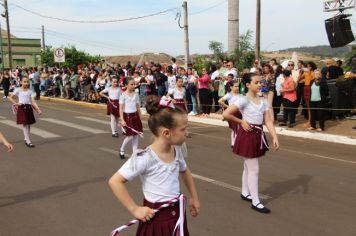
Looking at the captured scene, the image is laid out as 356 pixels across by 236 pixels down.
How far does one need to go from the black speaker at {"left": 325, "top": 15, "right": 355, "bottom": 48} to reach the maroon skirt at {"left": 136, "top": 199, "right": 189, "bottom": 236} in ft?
56.6

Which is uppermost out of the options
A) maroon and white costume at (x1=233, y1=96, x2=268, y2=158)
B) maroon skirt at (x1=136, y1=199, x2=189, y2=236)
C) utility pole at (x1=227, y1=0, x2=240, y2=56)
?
utility pole at (x1=227, y1=0, x2=240, y2=56)

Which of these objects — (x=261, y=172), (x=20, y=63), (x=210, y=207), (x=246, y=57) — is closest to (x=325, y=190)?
(x=261, y=172)

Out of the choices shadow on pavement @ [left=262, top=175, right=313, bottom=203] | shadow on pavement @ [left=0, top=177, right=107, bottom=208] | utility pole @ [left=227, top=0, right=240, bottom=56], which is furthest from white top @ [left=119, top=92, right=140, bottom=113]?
utility pole @ [left=227, top=0, right=240, bottom=56]

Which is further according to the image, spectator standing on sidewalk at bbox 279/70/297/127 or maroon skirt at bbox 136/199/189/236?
spectator standing on sidewalk at bbox 279/70/297/127

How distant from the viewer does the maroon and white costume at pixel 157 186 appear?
3.43 metres

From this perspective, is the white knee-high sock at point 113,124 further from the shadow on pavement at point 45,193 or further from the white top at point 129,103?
the shadow on pavement at point 45,193

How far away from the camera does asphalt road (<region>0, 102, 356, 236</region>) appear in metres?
5.95

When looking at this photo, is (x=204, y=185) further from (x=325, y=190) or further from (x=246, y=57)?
(x=246, y=57)

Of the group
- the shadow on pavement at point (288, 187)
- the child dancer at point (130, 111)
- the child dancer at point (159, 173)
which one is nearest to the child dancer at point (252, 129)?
the shadow on pavement at point (288, 187)

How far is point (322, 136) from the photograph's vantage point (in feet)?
43.8

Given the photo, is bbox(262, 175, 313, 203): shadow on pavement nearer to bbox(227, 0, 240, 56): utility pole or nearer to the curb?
the curb

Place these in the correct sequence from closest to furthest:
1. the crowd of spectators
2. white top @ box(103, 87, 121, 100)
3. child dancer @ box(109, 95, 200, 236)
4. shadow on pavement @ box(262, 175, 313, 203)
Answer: child dancer @ box(109, 95, 200, 236) → shadow on pavement @ box(262, 175, 313, 203) → white top @ box(103, 87, 121, 100) → the crowd of spectators

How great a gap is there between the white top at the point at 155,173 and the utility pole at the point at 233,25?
1995cm

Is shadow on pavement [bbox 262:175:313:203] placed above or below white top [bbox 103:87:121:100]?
below
